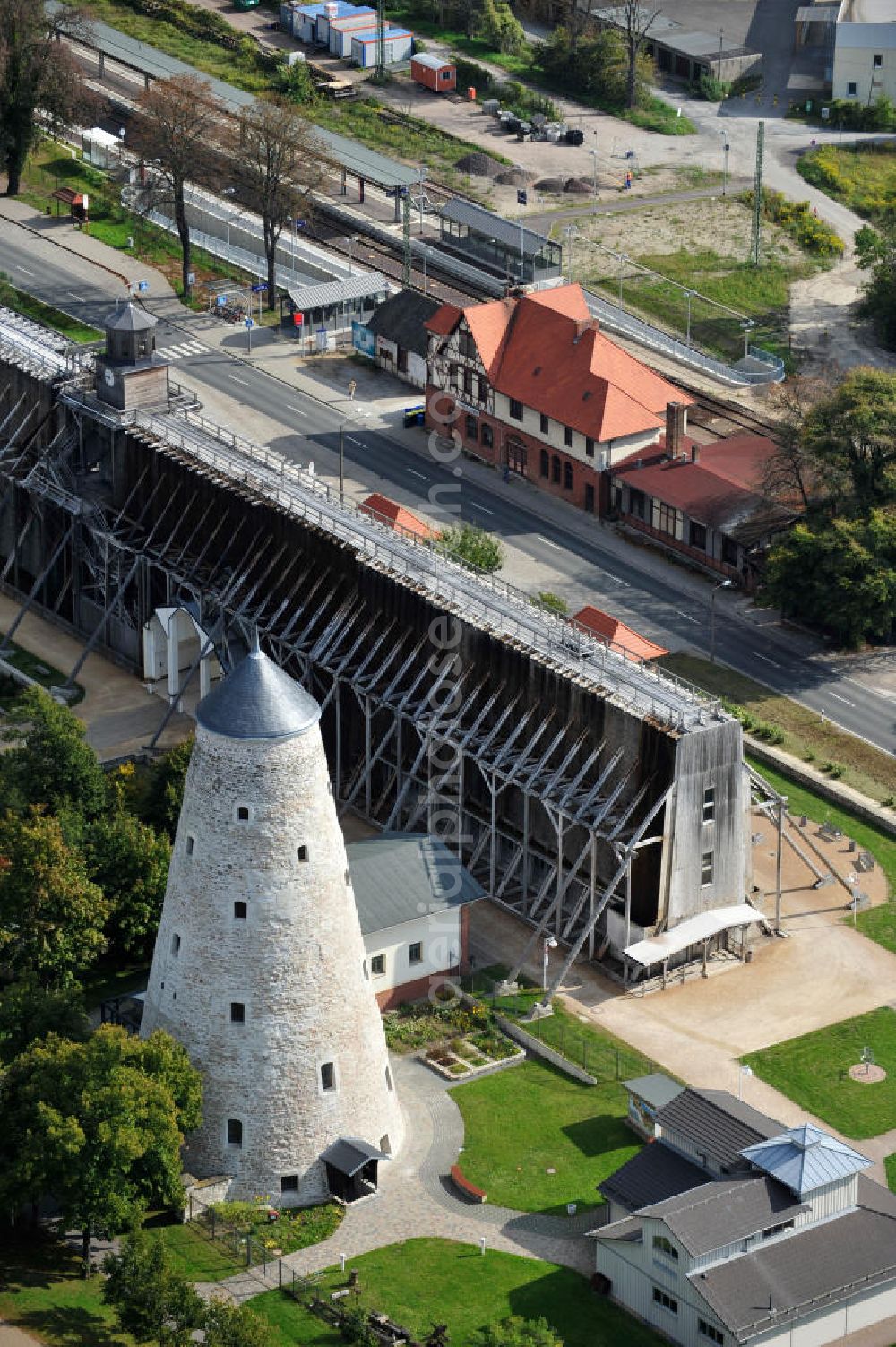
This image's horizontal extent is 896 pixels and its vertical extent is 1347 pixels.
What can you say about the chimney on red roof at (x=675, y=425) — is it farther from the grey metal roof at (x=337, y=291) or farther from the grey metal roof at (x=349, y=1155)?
the grey metal roof at (x=349, y=1155)

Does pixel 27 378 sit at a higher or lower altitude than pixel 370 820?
higher

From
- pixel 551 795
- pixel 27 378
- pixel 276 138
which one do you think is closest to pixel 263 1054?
pixel 551 795

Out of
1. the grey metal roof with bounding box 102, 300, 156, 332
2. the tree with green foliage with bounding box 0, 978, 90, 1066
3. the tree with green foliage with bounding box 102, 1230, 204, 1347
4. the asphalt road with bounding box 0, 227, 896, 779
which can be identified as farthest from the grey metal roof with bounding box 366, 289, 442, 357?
the tree with green foliage with bounding box 102, 1230, 204, 1347

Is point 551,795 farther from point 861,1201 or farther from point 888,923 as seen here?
point 861,1201

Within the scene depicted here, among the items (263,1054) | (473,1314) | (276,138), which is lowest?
(473,1314)

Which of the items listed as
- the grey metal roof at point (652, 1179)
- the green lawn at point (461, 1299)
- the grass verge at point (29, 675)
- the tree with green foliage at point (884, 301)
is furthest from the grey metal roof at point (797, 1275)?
the tree with green foliage at point (884, 301)

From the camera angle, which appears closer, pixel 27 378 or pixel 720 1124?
pixel 720 1124

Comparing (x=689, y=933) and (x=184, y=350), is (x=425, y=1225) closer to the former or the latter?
(x=689, y=933)
